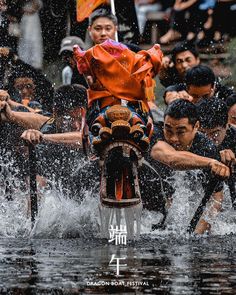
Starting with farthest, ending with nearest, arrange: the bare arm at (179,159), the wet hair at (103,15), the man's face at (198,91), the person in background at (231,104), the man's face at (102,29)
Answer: the person in background at (231,104) → the man's face at (198,91) → the wet hair at (103,15) → the man's face at (102,29) → the bare arm at (179,159)

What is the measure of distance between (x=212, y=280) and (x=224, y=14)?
10.0m

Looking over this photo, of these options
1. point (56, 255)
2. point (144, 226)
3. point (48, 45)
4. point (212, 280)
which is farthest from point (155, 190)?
point (48, 45)

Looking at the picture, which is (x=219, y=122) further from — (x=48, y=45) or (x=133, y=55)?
(x=48, y=45)

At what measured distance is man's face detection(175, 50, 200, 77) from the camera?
13891 millimetres

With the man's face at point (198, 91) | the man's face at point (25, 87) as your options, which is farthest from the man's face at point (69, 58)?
the man's face at point (198, 91)

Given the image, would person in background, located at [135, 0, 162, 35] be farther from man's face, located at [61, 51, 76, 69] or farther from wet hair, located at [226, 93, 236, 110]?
wet hair, located at [226, 93, 236, 110]

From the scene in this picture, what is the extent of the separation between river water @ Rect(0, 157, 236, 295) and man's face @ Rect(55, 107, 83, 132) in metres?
0.68

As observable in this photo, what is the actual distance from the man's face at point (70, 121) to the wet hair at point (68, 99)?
4 cm

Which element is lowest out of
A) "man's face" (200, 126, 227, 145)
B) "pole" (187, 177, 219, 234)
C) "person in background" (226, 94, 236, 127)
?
"pole" (187, 177, 219, 234)

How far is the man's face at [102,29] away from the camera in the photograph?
12.0 metres

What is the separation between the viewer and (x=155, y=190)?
1088 cm

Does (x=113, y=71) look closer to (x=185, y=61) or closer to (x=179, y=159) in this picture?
(x=179, y=159)

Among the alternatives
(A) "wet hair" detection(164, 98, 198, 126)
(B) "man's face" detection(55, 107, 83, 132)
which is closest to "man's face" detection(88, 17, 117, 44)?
(B) "man's face" detection(55, 107, 83, 132)

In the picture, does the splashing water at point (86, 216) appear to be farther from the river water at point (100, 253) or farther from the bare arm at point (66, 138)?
the bare arm at point (66, 138)
